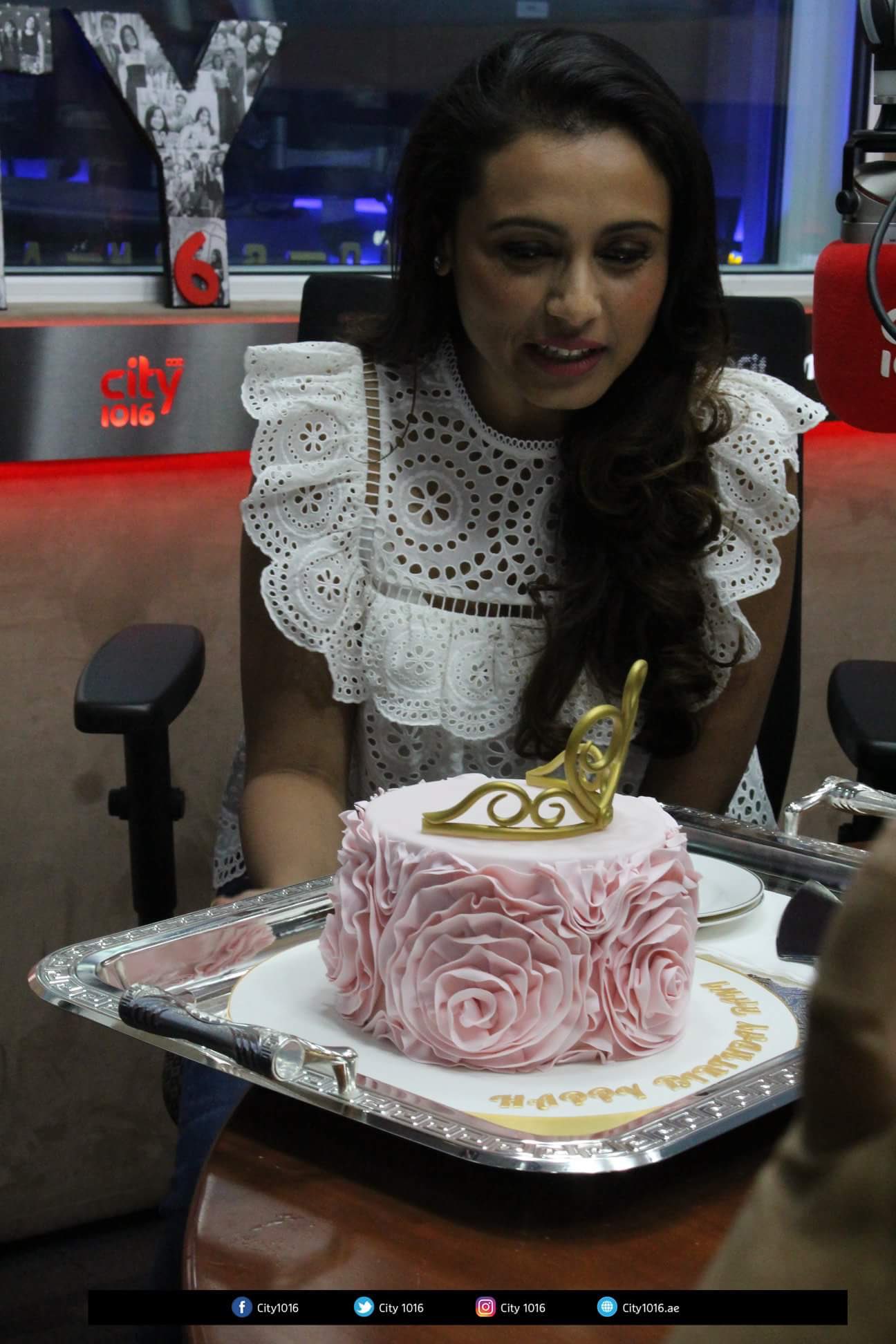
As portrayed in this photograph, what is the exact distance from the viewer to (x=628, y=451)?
1.33 metres

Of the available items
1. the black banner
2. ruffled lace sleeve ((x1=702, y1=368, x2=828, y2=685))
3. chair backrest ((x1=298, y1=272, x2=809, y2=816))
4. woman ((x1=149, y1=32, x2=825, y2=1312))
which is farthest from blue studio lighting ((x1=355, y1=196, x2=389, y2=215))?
the black banner

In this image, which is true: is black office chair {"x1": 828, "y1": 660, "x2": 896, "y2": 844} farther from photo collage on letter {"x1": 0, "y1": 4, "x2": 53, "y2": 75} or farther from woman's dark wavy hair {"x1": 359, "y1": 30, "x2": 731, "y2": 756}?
photo collage on letter {"x1": 0, "y1": 4, "x2": 53, "y2": 75}

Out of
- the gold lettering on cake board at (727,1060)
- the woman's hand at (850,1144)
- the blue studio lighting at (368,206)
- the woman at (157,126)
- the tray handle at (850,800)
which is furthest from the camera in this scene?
the blue studio lighting at (368,206)

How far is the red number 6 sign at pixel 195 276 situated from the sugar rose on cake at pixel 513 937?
1.53 meters

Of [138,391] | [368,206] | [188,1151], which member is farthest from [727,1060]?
[368,206]

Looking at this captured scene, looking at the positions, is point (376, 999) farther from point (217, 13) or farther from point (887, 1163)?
point (217, 13)

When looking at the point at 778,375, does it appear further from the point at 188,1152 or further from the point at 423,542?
the point at 188,1152

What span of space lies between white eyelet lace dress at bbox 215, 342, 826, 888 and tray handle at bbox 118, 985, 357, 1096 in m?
0.68

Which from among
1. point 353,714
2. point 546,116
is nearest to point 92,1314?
point 353,714

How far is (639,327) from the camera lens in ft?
4.11

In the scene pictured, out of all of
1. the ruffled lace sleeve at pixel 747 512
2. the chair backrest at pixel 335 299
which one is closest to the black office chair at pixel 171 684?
the chair backrest at pixel 335 299

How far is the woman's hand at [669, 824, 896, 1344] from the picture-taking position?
213mm

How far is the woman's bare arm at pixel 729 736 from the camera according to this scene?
136 centimetres

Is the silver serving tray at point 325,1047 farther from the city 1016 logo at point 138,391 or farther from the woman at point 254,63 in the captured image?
the woman at point 254,63
